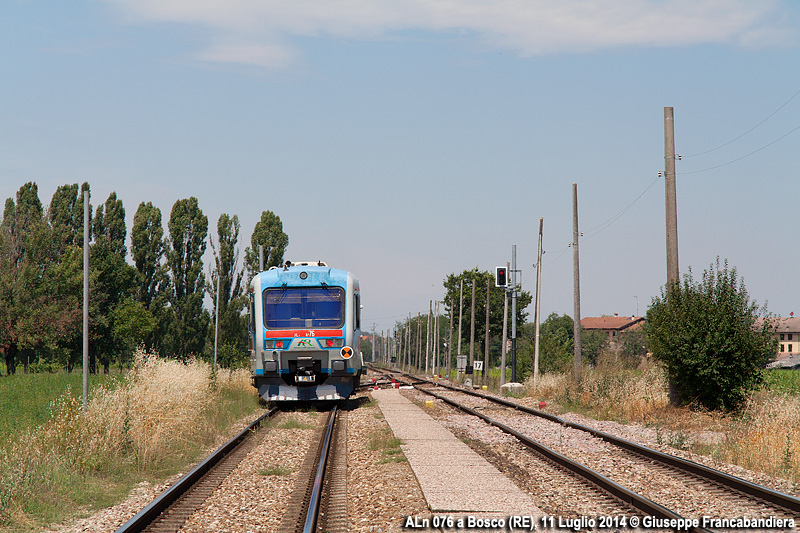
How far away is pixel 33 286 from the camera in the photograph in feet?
163

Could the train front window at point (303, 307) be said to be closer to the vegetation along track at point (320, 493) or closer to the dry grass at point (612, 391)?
the vegetation along track at point (320, 493)

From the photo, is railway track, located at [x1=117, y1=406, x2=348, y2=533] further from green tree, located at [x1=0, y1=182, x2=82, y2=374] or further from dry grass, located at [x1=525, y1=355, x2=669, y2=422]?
green tree, located at [x1=0, y1=182, x2=82, y2=374]

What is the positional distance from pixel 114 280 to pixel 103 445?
165 ft

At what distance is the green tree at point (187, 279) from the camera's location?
54.5m

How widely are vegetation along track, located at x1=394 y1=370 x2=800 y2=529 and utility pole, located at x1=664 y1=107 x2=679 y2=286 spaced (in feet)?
19.3

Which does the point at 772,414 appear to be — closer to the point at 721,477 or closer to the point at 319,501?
the point at 721,477

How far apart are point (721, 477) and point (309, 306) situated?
1289 cm

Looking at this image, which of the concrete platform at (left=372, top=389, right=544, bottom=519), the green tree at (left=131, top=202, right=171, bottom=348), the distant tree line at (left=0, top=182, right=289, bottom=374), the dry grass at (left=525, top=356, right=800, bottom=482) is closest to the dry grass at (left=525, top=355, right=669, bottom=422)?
the dry grass at (left=525, top=356, right=800, bottom=482)

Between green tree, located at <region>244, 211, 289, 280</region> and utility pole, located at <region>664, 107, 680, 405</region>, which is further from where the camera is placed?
green tree, located at <region>244, 211, 289, 280</region>

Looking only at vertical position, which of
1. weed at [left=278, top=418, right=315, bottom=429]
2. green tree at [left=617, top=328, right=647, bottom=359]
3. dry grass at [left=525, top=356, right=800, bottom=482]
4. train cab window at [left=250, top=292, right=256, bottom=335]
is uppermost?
train cab window at [left=250, top=292, right=256, bottom=335]

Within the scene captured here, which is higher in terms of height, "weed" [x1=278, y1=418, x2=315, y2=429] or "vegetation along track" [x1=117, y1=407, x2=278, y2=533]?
"vegetation along track" [x1=117, y1=407, x2=278, y2=533]

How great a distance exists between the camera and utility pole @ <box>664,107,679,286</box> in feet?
64.9

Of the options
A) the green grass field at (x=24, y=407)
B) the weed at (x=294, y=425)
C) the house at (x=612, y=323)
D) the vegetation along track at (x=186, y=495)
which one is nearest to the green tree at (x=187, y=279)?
the green grass field at (x=24, y=407)

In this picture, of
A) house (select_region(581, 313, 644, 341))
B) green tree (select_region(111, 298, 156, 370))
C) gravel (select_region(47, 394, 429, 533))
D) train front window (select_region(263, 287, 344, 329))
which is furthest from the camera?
house (select_region(581, 313, 644, 341))
